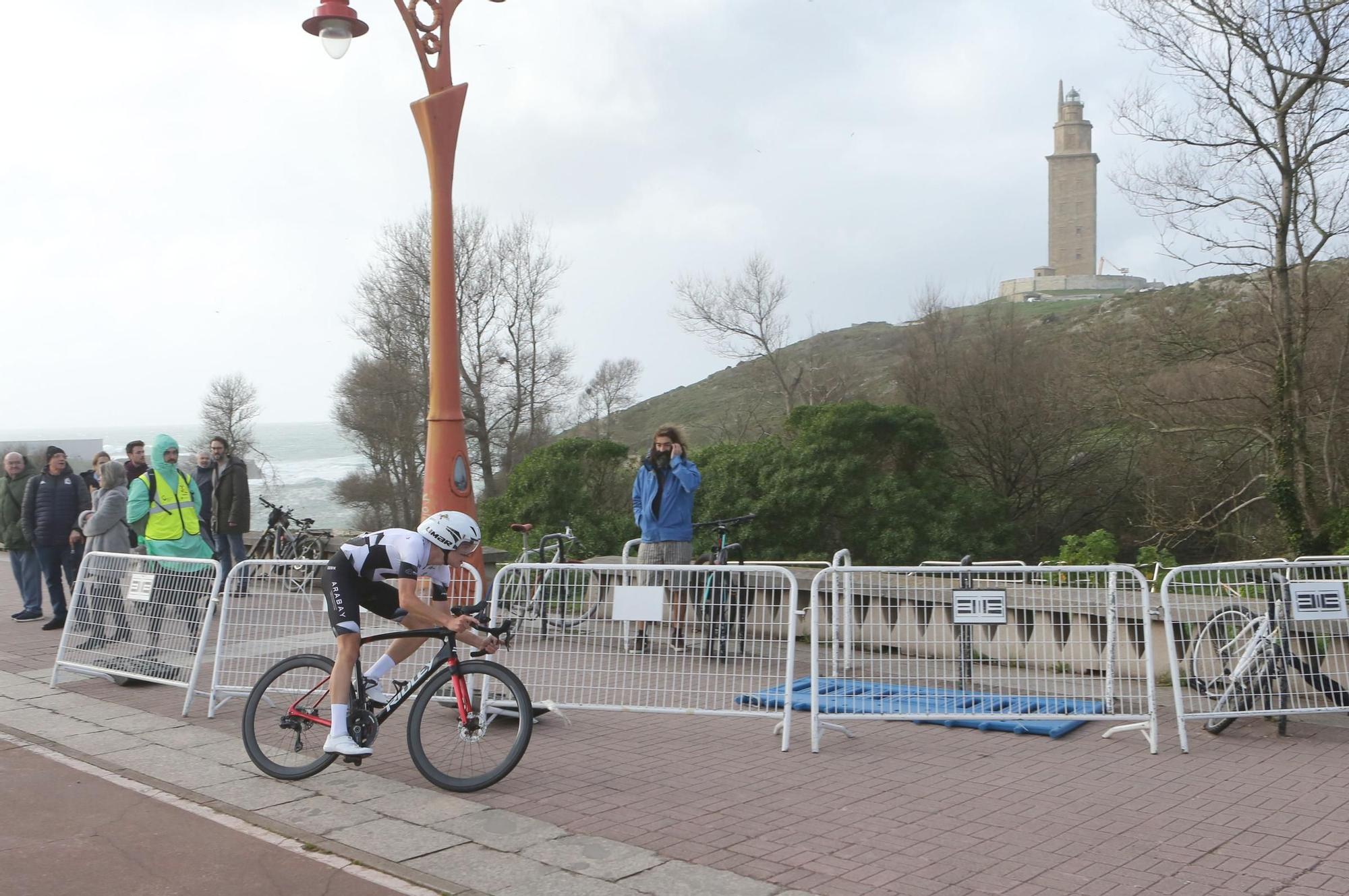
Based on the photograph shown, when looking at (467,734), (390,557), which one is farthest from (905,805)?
(390,557)

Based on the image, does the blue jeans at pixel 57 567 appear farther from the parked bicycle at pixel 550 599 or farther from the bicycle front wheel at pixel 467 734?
the bicycle front wheel at pixel 467 734

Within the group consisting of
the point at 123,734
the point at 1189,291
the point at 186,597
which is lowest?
the point at 123,734

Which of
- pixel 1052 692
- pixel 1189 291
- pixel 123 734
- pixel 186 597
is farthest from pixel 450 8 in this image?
pixel 1189 291

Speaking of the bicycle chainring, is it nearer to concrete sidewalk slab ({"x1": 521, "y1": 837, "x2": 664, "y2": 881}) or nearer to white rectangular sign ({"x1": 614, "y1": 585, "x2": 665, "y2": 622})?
concrete sidewalk slab ({"x1": 521, "y1": 837, "x2": 664, "y2": 881})

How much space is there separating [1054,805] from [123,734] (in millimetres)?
5771

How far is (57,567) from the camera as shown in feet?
39.8

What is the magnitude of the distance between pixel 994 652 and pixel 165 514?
7316 mm

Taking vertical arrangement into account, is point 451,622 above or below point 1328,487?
below

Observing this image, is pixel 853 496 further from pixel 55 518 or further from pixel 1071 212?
pixel 1071 212

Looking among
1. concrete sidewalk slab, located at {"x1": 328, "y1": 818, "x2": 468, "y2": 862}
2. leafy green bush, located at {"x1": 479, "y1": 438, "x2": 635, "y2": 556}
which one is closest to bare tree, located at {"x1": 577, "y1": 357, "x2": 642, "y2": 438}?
leafy green bush, located at {"x1": 479, "y1": 438, "x2": 635, "y2": 556}

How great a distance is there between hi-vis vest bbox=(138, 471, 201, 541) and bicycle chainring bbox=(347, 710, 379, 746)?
503cm

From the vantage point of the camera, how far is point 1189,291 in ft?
62.2

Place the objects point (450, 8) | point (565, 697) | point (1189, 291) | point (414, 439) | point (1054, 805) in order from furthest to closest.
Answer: point (414, 439), point (1189, 291), point (450, 8), point (565, 697), point (1054, 805)

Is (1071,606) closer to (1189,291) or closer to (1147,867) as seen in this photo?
(1147,867)
